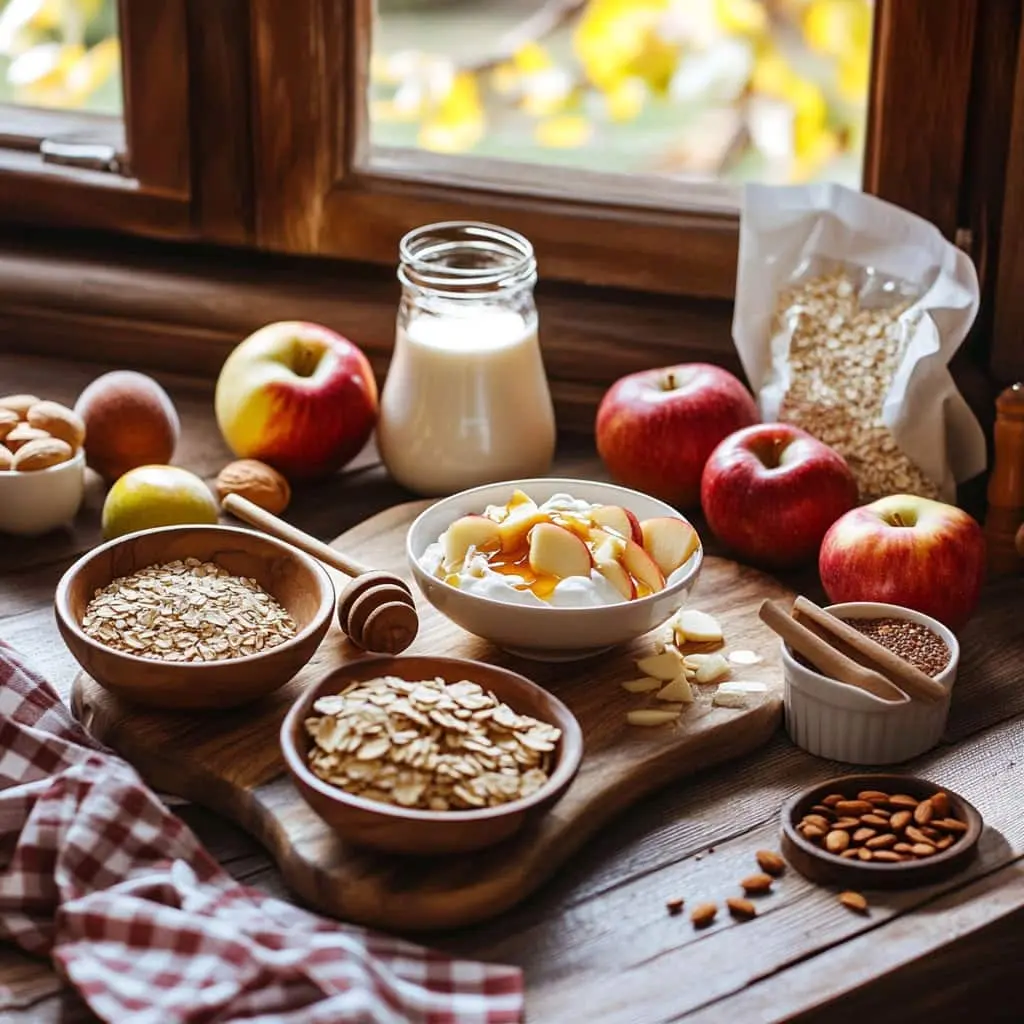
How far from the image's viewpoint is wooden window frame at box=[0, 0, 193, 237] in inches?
58.6

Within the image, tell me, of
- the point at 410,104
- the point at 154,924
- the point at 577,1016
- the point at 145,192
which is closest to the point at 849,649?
the point at 577,1016

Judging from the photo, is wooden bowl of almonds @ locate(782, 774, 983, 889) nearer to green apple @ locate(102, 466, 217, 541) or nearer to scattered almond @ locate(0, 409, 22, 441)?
green apple @ locate(102, 466, 217, 541)

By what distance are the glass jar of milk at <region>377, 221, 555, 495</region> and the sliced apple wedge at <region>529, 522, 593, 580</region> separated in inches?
10.8

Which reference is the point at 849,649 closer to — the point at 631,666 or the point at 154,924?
the point at 631,666

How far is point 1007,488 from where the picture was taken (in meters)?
1.27

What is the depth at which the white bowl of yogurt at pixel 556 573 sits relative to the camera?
107cm

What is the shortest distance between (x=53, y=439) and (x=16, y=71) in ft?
1.74

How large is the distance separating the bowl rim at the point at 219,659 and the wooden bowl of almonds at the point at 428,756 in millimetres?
61

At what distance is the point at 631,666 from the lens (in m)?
1.11

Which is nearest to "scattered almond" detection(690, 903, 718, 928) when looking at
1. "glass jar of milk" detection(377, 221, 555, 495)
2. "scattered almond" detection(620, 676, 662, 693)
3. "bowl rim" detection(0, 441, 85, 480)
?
"scattered almond" detection(620, 676, 662, 693)

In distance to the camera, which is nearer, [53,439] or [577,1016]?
[577,1016]

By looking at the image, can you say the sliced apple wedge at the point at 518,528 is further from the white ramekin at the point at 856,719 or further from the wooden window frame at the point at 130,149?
the wooden window frame at the point at 130,149

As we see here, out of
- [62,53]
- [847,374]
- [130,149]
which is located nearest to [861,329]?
[847,374]

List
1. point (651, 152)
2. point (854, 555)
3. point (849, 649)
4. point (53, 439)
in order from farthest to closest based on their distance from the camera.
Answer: point (651, 152) → point (53, 439) → point (854, 555) → point (849, 649)
